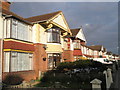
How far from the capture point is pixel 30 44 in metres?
16.2

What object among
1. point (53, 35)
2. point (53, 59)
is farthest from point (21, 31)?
point (53, 59)

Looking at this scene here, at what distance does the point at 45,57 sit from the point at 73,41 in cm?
1070

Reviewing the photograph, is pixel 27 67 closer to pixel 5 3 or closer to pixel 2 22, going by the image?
pixel 2 22

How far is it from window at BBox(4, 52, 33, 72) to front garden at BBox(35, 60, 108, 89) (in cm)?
243

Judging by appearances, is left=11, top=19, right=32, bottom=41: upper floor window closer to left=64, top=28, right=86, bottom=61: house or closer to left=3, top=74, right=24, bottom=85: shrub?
left=3, top=74, right=24, bottom=85: shrub

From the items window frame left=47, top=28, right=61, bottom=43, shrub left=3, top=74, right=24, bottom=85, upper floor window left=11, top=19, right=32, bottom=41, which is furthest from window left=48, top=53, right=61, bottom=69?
shrub left=3, top=74, right=24, bottom=85

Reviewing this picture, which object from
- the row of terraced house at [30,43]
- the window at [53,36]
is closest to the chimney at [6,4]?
the row of terraced house at [30,43]

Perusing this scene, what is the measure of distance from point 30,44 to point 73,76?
253 inches

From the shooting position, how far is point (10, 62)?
12.9 metres

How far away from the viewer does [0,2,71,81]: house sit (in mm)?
13156

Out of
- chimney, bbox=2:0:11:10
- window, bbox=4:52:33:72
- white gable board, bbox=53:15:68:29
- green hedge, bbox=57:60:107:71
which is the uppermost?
chimney, bbox=2:0:11:10

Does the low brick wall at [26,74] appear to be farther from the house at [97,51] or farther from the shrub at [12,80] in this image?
the house at [97,51]

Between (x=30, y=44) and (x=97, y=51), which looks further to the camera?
(x=97, y=51)

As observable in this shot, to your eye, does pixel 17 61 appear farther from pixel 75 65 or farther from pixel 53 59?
pixel 75 65
